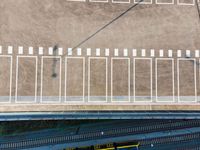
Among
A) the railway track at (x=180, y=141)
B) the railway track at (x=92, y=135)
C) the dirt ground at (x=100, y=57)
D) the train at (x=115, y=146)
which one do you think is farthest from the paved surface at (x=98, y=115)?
the train at (x=115, y=146)

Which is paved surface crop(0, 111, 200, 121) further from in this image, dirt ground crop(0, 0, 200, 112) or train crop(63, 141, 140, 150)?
train crop(63, 141, 140, 150)

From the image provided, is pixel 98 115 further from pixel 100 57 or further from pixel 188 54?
pixel 188 54

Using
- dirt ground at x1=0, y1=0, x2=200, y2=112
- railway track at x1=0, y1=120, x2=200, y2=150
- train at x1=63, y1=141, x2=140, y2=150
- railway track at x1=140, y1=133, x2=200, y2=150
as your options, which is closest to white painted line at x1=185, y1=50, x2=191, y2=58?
dirt ground at x1=0, y1=0, x2=200, y2=112

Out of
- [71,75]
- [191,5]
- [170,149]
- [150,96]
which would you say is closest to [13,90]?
[71,75]

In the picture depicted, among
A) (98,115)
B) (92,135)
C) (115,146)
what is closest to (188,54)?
(98,115)

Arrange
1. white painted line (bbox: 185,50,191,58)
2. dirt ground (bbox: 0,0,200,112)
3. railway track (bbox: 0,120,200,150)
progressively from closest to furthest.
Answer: dirt ground (bbox: 0,0,200,112) < railway track (bbox: 0,120,200,150) < white painted line (bbox: 185,50,191,58)

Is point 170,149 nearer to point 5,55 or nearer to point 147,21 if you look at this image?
point 147,21
